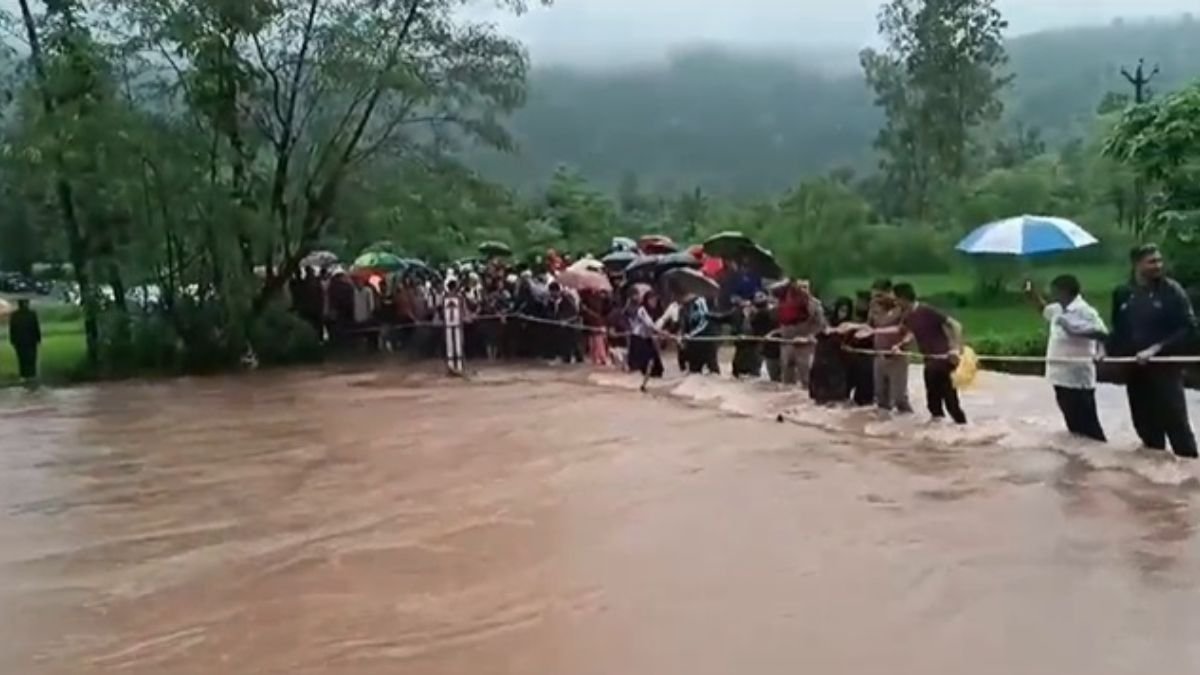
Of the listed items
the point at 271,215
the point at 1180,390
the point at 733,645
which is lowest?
the point at 733,645

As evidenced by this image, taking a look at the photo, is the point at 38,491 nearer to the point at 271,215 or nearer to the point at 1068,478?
the point at 1068,478

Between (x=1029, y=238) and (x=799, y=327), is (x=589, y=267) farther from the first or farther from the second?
(x=1029, y=238)

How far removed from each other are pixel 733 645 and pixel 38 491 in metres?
7.25

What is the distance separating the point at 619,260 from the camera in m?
26.7

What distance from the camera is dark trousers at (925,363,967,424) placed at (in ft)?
41.5

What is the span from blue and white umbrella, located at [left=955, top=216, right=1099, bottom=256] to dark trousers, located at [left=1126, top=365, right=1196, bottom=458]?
9.45ft

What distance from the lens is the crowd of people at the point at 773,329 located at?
402 inches

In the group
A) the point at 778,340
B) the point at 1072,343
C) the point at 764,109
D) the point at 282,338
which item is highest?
the point at 764,109

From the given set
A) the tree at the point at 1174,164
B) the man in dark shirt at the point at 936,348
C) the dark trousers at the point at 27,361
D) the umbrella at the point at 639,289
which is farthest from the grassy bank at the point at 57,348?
the tree at the point at 1174,164

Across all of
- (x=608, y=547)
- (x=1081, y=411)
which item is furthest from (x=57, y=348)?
(x=1081, y=411)

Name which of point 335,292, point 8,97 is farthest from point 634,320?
point 8,97

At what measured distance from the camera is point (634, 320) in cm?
1900

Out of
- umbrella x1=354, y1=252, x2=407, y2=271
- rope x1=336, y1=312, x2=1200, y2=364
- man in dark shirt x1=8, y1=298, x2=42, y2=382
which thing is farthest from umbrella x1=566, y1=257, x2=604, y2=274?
man in dark shirt x1=8, y1=298, x2=42, y2=382

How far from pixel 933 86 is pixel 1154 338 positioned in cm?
3076
